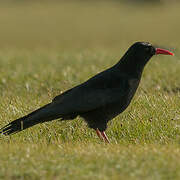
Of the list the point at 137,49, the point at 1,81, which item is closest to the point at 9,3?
the point at 1,81

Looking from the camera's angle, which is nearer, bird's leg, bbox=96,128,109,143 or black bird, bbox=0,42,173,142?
black bird, bbox=0,42,173,142

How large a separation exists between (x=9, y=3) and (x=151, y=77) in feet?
145

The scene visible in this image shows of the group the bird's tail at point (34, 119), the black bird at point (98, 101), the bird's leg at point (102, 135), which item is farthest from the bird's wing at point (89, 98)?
the bird's leg at point (102, 135)

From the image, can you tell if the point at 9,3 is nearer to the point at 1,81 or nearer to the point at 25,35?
the point at 25,35

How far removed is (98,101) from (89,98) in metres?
0.13

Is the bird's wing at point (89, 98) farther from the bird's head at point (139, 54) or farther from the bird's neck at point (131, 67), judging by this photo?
the bird's head at point (139, 54)

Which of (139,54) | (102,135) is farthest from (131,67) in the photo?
(102,135)

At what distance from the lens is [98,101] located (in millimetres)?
6441

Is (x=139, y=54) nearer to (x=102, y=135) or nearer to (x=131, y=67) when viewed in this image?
(x=131, y=67)

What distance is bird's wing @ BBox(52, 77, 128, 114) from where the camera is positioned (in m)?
6.39

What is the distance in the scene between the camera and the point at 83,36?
107 ft

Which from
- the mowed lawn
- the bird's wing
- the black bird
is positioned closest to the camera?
the mowed lawn

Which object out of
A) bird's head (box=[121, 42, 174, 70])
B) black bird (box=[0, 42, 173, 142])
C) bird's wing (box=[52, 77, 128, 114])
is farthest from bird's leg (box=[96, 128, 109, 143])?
bird's head (box=[121, 42, 174, 70])

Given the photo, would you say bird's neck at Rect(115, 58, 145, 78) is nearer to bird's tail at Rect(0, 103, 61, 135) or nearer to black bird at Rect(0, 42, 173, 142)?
black bird at Rect(0, 42, 173, 142)
